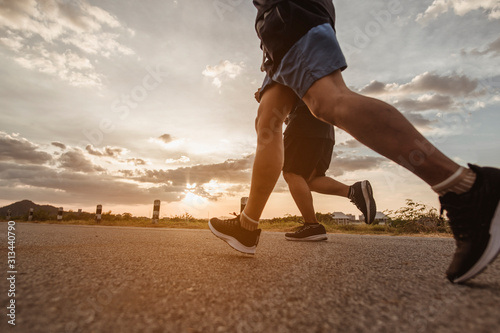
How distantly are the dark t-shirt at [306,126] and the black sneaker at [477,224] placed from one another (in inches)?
88.1

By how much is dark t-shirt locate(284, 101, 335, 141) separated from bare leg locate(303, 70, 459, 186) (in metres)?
1.89

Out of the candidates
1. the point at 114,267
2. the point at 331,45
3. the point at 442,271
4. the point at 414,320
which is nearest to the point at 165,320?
the point at 414,320

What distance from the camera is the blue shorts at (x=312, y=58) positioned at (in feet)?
4.77

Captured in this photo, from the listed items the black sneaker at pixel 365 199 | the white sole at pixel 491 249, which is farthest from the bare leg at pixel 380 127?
the black sneaker at pixel 365 199

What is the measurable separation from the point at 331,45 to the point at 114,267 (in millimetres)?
1461

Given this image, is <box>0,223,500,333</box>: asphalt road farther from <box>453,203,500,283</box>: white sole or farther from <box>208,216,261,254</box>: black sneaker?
<box>208,216,261,254</box>: black sneaker

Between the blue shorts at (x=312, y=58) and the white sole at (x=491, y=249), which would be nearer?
the white sole at (x=491, y=249)

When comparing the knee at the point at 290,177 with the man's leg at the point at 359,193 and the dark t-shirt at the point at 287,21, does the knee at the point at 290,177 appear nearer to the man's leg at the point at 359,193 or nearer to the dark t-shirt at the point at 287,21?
the man's leg at the point at 359,193

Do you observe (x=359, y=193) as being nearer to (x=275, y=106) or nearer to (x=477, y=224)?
(x=275, y=106)

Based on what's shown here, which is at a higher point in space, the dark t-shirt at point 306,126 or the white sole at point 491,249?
the dark t-shirt at point 306,126

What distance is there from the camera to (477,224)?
1.11m

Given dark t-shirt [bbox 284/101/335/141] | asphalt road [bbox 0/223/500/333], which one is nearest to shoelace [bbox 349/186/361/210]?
dark t-shirt [bbox 284/101/335/141]

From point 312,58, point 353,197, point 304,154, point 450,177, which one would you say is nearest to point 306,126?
point 304,154

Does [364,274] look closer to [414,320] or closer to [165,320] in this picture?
[414,320]
